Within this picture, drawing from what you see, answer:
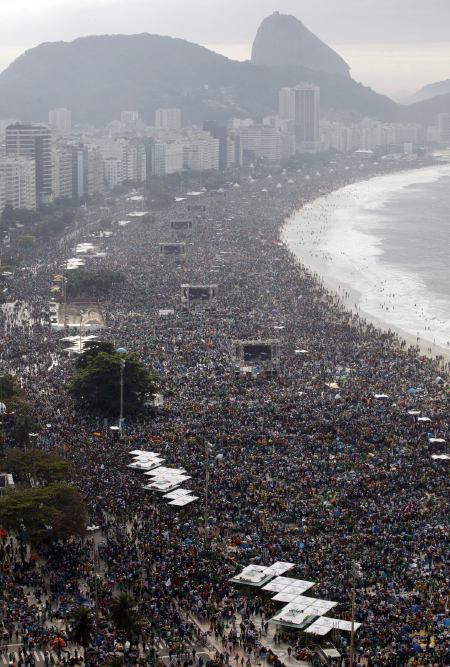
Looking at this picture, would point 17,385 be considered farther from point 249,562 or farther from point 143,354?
point 249,562

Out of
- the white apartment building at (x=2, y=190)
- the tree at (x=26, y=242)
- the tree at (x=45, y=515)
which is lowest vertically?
the tree at (x=45, y=515)

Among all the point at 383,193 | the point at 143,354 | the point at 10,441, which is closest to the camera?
the point at 10,441

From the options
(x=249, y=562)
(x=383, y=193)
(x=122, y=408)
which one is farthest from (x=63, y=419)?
(x=383, y=193)

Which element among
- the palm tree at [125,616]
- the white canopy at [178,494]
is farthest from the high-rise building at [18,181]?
the palm tree at [125,616]

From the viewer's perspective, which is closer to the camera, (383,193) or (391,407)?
(391,407)

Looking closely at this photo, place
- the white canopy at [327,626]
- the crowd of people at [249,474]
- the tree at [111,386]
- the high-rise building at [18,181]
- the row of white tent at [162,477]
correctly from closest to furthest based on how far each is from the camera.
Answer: the white canopy at [327,626] < the crowd of people at [249,474] < the row of white tent at [162,477] < the tree at [111,386] < the high-rise building at [18,181]

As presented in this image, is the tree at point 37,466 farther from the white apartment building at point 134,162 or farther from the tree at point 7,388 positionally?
the white apartment building at point 134,162
